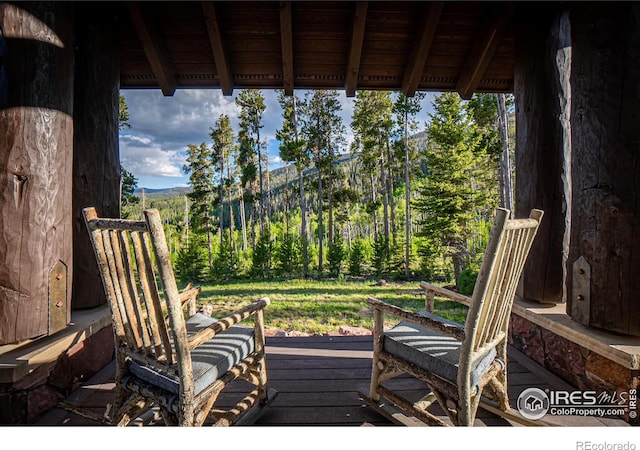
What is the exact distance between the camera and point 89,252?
6.59 feet

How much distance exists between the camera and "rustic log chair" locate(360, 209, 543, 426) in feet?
3.84

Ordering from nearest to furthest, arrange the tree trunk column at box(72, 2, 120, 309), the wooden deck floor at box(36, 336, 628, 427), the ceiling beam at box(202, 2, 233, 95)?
the wooden deck floor at box(36, 336, 628, 427)
the tree trunk column at box(72, 2, 120, 309)
the ceiling beam at box(202, 2, 233, 95)

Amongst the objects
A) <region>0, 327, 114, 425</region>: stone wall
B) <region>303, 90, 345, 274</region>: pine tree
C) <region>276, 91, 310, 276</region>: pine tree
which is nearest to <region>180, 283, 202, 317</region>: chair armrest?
<region>0, 327, 114, 425</region>: stone wall

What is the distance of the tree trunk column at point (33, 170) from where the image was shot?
1.50 metres

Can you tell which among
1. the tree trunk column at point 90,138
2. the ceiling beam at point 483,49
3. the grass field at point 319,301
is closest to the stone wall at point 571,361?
the ceiling beam at point 483,49

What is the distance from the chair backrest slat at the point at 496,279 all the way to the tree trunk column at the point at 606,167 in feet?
2.01

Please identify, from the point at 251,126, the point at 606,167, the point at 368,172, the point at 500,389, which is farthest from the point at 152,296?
the point at 251,126

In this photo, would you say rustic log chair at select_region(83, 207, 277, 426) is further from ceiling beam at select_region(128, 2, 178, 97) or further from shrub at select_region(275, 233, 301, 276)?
shrub at select_region(275, 233, 301, 276)

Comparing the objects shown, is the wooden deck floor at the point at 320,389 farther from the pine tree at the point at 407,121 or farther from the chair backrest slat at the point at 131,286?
the pine tree at the point at 407,121

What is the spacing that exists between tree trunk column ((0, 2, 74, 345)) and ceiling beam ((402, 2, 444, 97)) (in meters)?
2.24

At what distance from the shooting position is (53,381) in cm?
164
